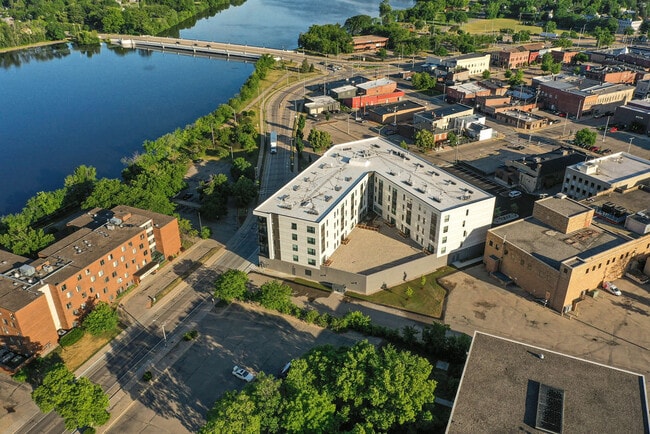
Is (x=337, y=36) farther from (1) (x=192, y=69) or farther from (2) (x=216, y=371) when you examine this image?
(2) (x=216, y=371)

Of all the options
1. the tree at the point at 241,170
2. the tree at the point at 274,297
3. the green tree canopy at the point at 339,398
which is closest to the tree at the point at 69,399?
the green tree canopy at the point at 339,398

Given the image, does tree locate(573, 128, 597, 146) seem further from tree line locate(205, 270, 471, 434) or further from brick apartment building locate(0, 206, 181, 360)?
brick apartment building locate(0, 206, 181, 360)

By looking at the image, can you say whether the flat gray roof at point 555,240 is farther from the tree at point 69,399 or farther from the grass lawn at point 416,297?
the tree at point 69,399

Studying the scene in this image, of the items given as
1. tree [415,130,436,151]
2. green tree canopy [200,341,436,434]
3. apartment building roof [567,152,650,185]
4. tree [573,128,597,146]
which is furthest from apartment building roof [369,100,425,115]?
green tree canopy [200,341,436,434]

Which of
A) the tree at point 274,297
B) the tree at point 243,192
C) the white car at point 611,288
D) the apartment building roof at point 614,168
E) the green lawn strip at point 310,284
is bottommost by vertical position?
the green lawn strip at point 310,284

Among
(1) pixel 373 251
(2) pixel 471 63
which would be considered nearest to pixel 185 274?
(1) pixel 373 251

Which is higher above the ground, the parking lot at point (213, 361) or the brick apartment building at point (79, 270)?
the brick apartment building at point (79, 270)

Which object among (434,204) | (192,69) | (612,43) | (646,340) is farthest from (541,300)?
(612,43)
